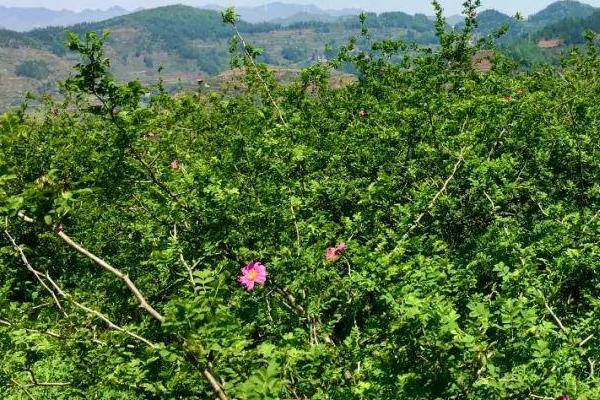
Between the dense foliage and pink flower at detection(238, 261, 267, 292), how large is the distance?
0.37 feet

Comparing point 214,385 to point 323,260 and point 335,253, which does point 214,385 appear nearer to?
point 323,260

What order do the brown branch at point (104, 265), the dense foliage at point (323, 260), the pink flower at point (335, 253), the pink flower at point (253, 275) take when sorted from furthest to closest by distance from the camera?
the pink flower at point (335, 253) < the pink flower at point (253, 275) < the dense foliage at point (323, 260) < the brown branch at point (104, 265)

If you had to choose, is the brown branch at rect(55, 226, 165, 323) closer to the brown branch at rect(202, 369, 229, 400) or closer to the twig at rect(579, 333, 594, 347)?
the brown branch at rect(202, 369, 229, 400)

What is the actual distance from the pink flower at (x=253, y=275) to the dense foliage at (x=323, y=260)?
0.11m

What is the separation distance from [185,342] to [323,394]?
3.67ft

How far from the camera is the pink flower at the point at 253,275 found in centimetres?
430

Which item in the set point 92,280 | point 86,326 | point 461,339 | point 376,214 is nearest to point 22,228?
point 92,280

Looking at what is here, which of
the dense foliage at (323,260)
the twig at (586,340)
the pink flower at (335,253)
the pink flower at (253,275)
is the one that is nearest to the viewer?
the dense foliage at (323,260)

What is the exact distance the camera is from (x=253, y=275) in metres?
4.35

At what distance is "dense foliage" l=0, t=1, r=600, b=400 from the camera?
2.78m

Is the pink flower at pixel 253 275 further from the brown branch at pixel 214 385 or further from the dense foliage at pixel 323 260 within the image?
the brown branch at pixel 214 385

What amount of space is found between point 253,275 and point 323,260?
1.96 feet

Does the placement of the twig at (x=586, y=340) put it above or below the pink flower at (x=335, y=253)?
below

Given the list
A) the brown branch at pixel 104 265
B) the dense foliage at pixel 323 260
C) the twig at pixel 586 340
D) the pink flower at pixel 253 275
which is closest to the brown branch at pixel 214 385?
the dense foliage at pixel 323 260
